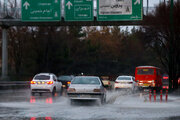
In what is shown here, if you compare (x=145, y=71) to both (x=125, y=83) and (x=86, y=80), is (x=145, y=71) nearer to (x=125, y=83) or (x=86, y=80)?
(x=125, y=83)

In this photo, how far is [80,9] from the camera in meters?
38.3

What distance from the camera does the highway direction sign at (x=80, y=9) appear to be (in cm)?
3825

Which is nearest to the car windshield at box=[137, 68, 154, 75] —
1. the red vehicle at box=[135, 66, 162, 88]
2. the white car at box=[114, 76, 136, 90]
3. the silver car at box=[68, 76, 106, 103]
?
the red vehicle at box=[135, 66, 162, 88]

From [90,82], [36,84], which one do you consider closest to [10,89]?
[36,84]

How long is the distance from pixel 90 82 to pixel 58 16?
20083mm

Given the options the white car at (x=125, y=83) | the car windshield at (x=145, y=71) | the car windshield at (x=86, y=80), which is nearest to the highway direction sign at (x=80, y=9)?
the white car at (x=125, y=83)

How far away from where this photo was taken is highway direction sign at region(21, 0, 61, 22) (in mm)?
38281

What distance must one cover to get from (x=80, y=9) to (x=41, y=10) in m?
3.86

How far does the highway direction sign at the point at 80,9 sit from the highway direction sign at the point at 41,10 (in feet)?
4.00

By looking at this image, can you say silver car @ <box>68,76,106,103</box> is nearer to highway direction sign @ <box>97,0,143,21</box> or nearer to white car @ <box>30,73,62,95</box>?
white car @ <box>30,73,62,95</box>

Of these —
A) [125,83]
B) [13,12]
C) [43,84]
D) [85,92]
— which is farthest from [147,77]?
[85,92]

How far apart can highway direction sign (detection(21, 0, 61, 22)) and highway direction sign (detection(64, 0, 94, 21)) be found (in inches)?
48.0

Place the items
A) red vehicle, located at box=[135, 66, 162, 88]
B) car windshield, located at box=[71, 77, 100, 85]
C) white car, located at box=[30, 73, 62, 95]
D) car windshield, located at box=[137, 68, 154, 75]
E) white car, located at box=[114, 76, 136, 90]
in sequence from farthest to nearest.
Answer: car windshield, located at box=[137, 68, 154, 75] → red vehicle, located at box=[135, 66, 162, 88] → white car, located at box=[114, 76, 136, 90] → white car, located at box=[30, 73, 62, 95] → car windshield, located at box=[71, 77, 100, 85]

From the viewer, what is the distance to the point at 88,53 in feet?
266
